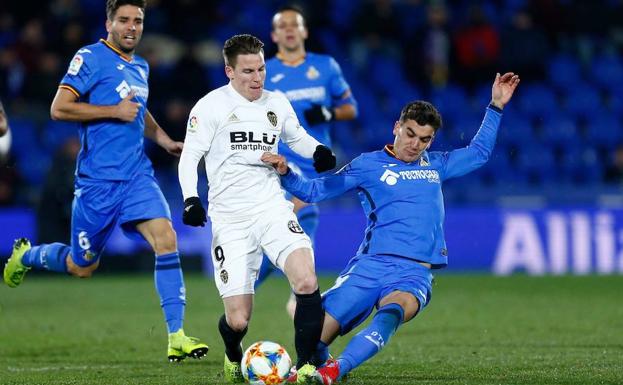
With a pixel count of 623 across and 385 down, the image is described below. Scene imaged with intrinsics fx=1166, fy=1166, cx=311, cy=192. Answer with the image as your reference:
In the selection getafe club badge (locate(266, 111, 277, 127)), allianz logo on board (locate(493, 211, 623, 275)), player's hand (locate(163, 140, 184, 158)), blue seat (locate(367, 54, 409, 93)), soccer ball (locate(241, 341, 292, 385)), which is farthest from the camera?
blue seat (locate(367, 54, 409, 93))

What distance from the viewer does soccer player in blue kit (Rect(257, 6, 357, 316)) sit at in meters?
9.52

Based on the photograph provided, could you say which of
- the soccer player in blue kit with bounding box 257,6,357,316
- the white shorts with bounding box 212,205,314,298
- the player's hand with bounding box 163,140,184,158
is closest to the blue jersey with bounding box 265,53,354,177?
the soccer player in blue kit with bounding box 257,6,357,316

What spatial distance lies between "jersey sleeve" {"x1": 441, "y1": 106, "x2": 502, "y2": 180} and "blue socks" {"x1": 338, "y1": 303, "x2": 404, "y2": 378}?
1042 millimetres

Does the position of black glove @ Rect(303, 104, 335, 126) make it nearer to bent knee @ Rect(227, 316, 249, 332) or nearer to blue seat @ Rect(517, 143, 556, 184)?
bent knee @ Rect(227, 316, 249, 332)

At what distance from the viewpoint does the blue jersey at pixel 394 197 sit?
276 inches

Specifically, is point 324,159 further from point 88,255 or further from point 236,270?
A: point 88,255

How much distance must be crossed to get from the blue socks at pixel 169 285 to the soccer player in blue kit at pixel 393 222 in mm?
1270

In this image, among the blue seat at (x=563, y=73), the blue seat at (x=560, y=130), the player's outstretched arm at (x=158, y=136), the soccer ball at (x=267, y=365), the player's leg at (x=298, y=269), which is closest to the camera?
the soccer ball at (x=267, y=365)

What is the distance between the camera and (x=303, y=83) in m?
9.73

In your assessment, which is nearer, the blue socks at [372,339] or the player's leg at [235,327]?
the blue socks at [372,339]

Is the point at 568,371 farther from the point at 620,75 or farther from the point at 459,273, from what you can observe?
the point at 620,75

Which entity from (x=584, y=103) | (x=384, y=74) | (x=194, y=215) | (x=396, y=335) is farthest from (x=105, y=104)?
(x=584, y=103)

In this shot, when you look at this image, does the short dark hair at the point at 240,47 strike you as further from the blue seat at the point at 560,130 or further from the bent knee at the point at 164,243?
the blue seat at the point at 560,130

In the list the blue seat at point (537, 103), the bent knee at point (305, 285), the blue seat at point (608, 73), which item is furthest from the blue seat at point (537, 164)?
the bent knee at point (305, 285)
